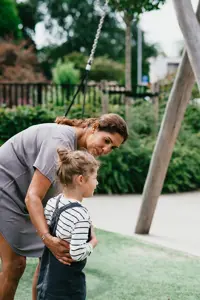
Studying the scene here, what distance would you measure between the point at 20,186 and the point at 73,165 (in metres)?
0.50

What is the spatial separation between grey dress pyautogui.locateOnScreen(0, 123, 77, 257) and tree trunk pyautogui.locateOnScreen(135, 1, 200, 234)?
2.13 m

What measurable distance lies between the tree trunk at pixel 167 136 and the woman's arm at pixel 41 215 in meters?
2.36

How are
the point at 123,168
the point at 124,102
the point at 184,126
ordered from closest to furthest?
the point at 123,168 → the point at 184,126 → the point at 124,102

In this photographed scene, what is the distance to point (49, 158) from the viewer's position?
2285 mm

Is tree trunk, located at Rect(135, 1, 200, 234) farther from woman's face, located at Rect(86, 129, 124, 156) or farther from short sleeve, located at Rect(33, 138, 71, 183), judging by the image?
short sleeve, located at Rect(33, 138, 71, 183)

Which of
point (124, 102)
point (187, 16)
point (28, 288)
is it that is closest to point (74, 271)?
point (28, 288)

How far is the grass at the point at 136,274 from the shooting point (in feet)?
10.9

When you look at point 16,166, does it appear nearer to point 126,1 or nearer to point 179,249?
point 179,249

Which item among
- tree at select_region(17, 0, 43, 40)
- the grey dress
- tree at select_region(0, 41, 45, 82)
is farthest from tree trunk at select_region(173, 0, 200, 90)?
tree at select_region(17, 0, 43, 40)

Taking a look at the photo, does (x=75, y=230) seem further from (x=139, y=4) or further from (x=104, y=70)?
(x=104, y=70)

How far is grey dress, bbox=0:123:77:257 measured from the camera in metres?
2.48

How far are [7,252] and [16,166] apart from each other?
407mm

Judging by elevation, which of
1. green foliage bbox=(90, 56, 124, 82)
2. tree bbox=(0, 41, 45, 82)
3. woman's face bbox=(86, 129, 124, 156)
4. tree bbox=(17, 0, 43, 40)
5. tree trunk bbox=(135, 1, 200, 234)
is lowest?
green foliage bbox=(90, 56, 124, 82)

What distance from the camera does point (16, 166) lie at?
2.53 metres
